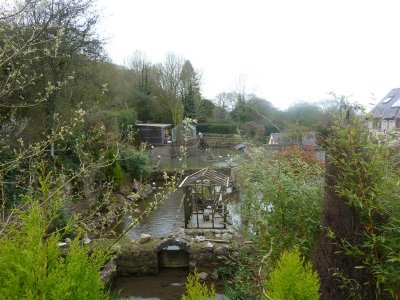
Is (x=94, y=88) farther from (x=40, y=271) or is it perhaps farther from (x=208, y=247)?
(x=40, y=271)

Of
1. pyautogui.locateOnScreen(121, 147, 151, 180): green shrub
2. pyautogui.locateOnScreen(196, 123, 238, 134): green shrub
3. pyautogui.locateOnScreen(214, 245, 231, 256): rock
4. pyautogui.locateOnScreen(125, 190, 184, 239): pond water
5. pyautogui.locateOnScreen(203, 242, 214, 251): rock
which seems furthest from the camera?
pyautogui.locateOnScreen(196, 123, 238, 134): green shrub

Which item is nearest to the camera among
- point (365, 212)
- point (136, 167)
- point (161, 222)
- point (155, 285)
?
point (365, 212)

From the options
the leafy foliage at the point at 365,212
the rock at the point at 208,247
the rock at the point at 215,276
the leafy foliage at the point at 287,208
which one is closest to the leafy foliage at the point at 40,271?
the leafy foliage at the point at 365,212

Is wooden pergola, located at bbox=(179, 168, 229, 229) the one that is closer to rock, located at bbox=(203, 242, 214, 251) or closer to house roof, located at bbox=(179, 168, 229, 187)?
house roof, located at bbox=(179, 168, 229, 187)

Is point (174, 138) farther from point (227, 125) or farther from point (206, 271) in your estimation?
point (206, 271)

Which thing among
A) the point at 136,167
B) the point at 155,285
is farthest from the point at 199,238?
the point at 136,167

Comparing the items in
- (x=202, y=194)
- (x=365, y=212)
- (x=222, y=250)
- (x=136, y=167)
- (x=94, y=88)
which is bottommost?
(x=222, y=250)

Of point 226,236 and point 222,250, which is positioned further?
point 226,236

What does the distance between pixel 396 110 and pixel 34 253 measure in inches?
916

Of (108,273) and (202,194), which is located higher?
(202,194)

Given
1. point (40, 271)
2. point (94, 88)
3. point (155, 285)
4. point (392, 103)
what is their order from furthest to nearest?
1. point (392, 103)
2. point (94, 88)
3. point (155, 285)
4. point (40, 271)

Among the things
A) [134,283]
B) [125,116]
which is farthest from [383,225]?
[125,116]

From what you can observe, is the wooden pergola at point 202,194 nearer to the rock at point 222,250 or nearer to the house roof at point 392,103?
the rock at point 222,250

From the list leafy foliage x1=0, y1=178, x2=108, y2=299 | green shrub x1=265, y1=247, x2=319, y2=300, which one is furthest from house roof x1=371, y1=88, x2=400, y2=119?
leafy foliage x1=0, y1=178, x2=108, y2=299
